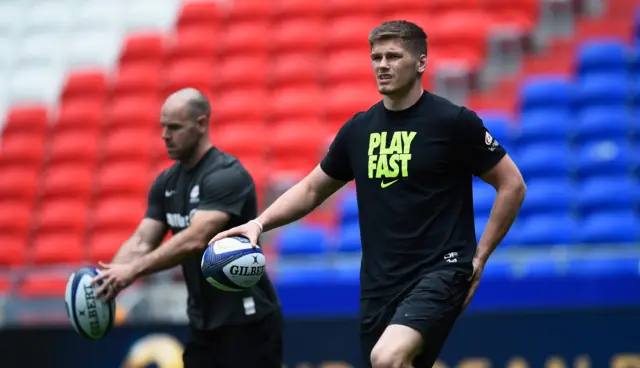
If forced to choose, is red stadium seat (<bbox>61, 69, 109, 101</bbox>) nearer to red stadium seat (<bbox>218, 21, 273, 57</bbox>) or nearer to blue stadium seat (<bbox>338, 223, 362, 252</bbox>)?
red stadium seat (<bbox>218, 21, 273, 57</bbox>)

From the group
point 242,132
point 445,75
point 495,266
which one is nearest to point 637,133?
point 445,75

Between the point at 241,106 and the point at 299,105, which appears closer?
the point at 299,105

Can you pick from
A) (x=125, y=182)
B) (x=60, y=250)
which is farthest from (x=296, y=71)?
(x=60, y=250)

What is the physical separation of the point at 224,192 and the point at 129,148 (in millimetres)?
7350

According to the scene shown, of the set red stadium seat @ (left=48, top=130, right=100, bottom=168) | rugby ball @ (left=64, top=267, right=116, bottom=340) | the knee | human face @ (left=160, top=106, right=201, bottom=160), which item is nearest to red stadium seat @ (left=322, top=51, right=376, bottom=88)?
red stadium seat @ (left=48, top=130, right=100, bottom=168)

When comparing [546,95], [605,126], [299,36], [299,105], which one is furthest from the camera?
[299,36]

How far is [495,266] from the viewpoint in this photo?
842cm

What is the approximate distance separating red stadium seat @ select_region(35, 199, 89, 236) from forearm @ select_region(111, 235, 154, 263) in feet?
20.1

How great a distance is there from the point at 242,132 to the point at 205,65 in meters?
2.03

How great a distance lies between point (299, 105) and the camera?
12117mm

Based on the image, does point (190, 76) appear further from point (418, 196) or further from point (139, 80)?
point (418, 196)

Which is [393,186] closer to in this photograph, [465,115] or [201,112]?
[465,115]

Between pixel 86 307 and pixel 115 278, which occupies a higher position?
pixel 115 278

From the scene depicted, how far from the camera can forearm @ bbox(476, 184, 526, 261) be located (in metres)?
4.57
